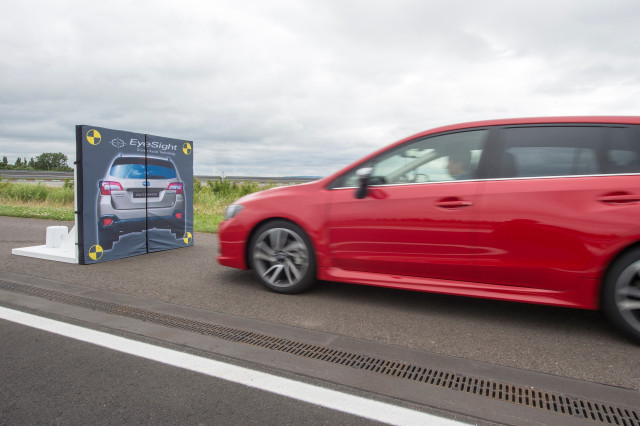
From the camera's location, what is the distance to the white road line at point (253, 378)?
7.46ft

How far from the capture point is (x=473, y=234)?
3.65 m

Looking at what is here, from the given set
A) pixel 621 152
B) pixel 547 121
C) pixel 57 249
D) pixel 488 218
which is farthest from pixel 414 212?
pixel 57 249

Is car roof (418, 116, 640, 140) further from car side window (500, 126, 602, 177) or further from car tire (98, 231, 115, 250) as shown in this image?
car tire (98, 231, 115, 250)

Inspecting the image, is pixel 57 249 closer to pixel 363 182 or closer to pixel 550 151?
pixel 363 182

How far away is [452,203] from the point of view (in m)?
3.72

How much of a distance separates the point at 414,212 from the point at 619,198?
4.87ft

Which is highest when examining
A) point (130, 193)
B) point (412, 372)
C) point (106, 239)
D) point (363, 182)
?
point (363, 182)

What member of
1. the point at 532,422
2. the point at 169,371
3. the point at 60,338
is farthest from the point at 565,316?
the point at 60,338

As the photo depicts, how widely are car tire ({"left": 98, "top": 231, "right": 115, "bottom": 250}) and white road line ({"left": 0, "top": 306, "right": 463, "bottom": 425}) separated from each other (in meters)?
2.53

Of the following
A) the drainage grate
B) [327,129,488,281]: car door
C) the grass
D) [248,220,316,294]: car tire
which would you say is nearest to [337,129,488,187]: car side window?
[327,129,488,281]: car door

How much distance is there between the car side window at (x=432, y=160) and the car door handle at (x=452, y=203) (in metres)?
0.20

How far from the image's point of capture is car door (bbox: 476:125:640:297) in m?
3.31

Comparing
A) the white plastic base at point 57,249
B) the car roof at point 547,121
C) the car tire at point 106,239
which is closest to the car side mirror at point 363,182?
the car roof at point 547,121

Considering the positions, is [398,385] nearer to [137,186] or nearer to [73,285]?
[73,285]
